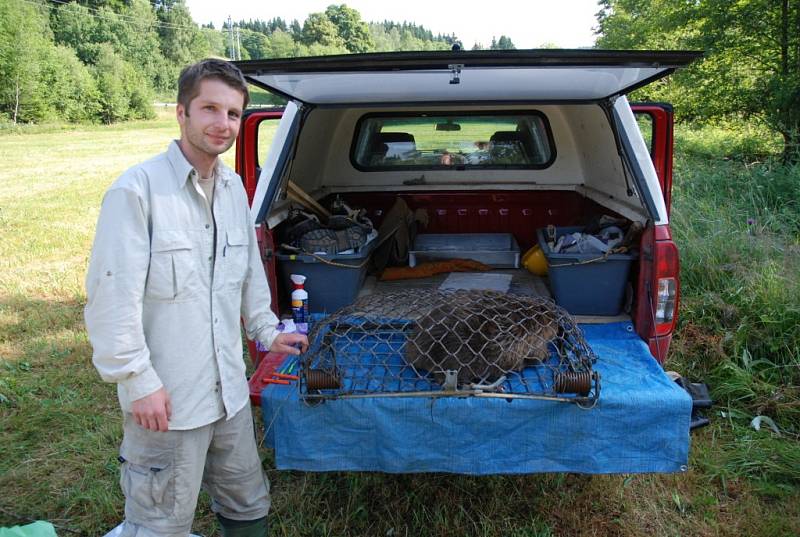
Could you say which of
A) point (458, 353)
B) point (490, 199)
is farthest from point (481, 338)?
point (490, 199)

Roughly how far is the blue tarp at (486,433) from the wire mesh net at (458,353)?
6 centimetres

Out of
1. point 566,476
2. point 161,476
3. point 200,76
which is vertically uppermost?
point 200,76

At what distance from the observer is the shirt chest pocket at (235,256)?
2.13 meters

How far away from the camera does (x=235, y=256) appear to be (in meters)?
2.18

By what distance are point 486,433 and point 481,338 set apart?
42cm

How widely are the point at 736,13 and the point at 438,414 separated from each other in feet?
30.0

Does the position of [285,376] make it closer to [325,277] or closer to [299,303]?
[299,303]

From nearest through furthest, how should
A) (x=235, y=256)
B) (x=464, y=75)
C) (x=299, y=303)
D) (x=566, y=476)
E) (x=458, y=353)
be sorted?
(x=235, y=256) → (x=458, y=353) → (x=464, y=75) → (x=299, y=303) → (x=566, y=476)

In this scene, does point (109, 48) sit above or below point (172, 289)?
above

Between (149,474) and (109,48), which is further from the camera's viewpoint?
(109,48)

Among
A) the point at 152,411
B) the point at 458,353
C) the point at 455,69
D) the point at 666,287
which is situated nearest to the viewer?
the point at 152,411

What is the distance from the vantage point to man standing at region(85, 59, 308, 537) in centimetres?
183

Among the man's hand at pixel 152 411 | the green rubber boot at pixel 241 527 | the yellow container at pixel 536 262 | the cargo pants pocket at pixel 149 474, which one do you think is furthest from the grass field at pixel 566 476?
the man's hand at pixel 152 411

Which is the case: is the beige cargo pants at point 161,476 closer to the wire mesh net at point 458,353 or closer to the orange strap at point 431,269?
the wire mesh net at point 458,353
